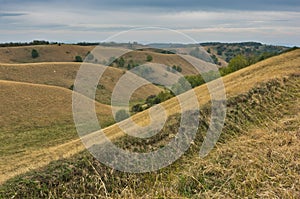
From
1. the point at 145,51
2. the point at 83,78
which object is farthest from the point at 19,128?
the point at 145,51

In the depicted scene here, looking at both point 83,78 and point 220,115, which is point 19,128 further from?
point 83,78

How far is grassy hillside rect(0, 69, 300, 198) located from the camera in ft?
19.4

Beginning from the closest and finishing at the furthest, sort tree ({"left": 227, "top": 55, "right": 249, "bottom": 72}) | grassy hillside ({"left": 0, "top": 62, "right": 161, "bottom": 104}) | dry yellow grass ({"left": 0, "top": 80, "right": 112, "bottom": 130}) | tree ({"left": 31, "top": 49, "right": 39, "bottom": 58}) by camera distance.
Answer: dry yellow grass ({"left": 0, "top": 80, "right": 112, "bottom": 130}), tree ({"left": 227, "top": 55, "right": 249, "bottom": 72}), grassy hillside ({"left": 0, "top": 62, "right": 161, "bottom": 104}), tree ({"left": 31, "top": 49, "right": 39, "bottom": 58})

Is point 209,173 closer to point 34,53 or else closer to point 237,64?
point 237,64

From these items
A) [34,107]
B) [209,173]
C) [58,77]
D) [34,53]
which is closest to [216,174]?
[209,173]

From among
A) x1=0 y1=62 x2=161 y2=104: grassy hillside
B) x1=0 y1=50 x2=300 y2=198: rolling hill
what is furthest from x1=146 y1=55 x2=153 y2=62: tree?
x1=0 y1=50 x2=300 y2=198: rolling hill

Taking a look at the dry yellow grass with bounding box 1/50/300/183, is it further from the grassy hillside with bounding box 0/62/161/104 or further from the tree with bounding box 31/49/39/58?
the tree with bounding box 31/49/39/58

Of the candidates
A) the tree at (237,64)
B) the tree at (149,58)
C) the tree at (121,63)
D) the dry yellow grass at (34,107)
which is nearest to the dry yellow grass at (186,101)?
the tree at (237,64)

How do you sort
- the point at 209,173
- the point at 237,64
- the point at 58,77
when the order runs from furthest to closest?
the point at 58,77
the point at 237,64
the point at 209,173

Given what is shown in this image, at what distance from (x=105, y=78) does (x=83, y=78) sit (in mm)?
10074

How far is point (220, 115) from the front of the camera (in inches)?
482

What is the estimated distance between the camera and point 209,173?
7.05 m

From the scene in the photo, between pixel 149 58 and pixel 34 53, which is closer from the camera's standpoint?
pixel 34 53

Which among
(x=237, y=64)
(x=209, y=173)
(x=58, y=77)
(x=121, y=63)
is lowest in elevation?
(x=58, y=77)
